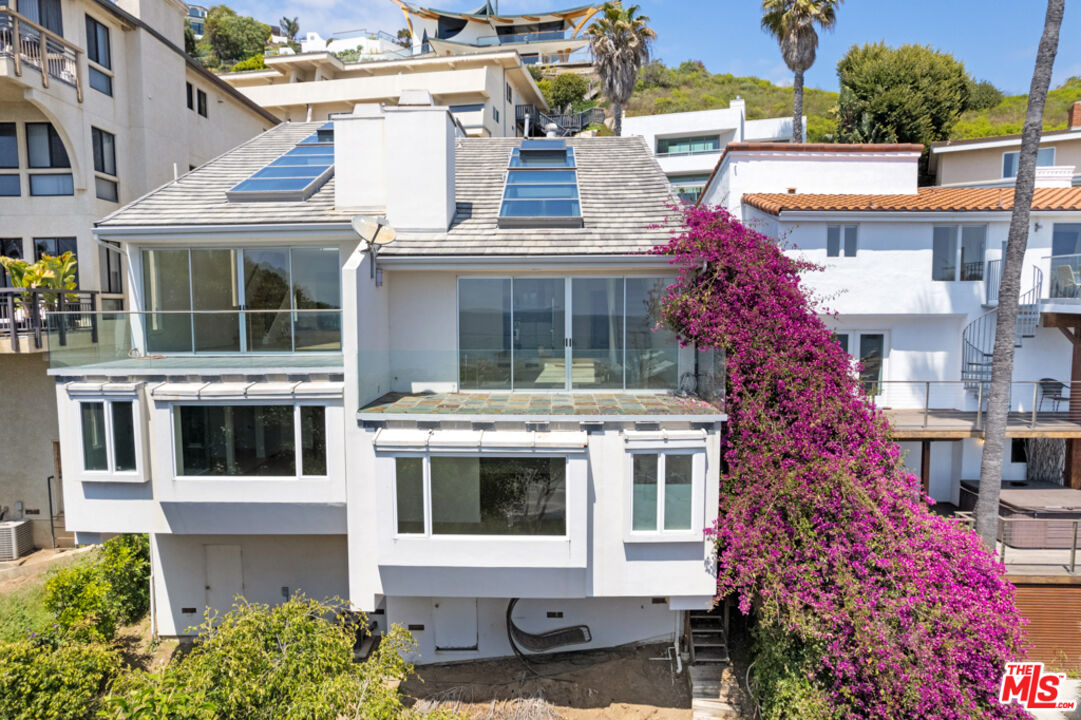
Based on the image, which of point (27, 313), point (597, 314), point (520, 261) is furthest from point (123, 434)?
point (597, 314)

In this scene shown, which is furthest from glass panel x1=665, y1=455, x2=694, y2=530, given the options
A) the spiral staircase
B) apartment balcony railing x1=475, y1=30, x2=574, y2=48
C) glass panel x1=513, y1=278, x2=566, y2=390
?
apartment balcony railing x1=475, y1=30, x2=574, y2=48

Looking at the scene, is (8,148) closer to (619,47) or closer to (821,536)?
(821,536)

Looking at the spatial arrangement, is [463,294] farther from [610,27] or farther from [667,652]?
[610,27]

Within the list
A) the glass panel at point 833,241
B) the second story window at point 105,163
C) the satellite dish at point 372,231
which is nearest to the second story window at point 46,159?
the second story window at point 105,163

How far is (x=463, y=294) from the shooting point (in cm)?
1141

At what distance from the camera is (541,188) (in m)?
13.4

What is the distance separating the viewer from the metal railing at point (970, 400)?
1345 centimetres

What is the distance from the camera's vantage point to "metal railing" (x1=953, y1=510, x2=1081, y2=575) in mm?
11336

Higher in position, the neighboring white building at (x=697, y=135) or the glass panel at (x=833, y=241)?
the neighboring white building at (x=697, y=135)

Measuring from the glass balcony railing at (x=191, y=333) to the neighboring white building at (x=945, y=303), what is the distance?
1106 centimetres

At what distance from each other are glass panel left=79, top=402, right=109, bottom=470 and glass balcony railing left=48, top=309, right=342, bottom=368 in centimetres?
87

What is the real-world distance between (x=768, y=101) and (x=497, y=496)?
2135 inches

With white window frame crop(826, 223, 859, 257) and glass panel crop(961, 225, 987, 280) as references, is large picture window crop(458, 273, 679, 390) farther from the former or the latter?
glass panel crop(961, 225, 987, 280)

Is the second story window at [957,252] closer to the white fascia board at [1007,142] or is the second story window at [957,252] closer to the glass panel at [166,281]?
the white fascia board at [1007,142]
